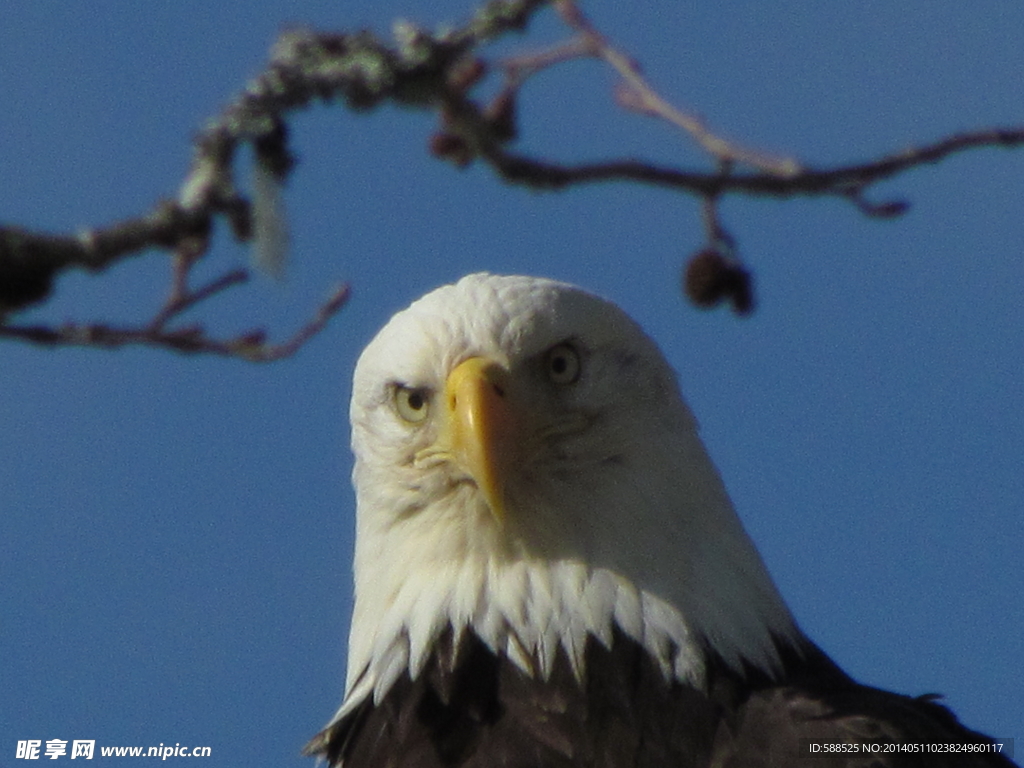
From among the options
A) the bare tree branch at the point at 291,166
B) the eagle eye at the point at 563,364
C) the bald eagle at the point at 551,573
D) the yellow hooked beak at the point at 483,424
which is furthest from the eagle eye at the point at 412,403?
the bare tree branch at the point at 291,166

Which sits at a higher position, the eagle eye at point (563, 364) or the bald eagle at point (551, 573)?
the eagle eye at point (563, 364)

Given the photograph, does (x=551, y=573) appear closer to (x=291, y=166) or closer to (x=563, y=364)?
(x=563, y=364)

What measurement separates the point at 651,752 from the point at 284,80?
7.21 ft

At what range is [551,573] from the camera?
359 cm

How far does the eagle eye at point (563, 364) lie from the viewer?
12.0 ft

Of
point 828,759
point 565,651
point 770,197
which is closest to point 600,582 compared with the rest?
point 565,651

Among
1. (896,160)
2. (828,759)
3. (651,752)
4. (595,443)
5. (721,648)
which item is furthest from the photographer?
(595,443)

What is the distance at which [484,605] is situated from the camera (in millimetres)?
3592

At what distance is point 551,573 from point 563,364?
51 centimetres

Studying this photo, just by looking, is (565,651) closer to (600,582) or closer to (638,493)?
(600,582)

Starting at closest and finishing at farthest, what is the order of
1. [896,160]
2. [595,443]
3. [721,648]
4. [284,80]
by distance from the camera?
[284,80] < [896,160] < [721,648] < [595,443]

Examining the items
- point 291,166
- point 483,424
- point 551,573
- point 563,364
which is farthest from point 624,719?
point 291,166

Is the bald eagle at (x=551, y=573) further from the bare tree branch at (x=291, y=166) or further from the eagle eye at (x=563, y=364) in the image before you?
the bare tree branch at (x=291, y=166)

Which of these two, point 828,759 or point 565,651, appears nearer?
point 828,759
